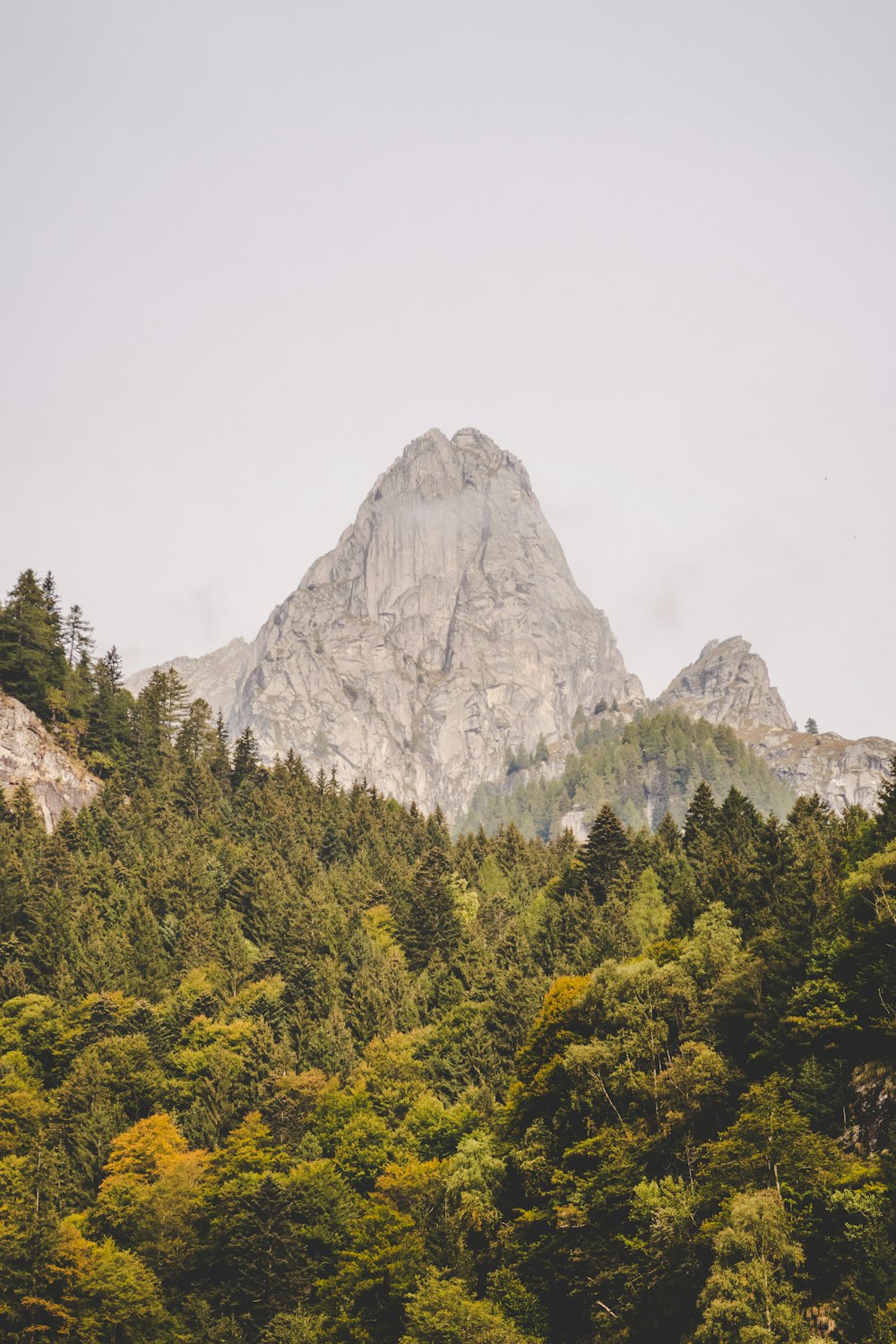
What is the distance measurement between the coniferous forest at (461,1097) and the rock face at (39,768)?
18647mm

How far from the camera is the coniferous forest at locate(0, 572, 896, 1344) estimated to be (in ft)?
152

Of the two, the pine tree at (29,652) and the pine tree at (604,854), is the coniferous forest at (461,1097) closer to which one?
the pine tree at (604,854)

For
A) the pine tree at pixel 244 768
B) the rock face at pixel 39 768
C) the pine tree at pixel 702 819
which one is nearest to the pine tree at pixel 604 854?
the pine tree at pixel 702 819

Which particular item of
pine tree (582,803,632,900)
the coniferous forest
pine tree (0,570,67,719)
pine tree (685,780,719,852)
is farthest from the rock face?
pine tree (685,780,719,852)

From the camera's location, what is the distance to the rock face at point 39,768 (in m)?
124

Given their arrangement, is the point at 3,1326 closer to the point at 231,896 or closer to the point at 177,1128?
the point at 177,1128

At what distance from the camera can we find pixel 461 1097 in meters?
69.1

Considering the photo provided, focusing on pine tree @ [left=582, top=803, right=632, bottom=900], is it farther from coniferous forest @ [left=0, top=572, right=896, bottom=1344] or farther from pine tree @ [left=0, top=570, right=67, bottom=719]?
pine tree @ [left=0, top=570, right=67, bottom=719]

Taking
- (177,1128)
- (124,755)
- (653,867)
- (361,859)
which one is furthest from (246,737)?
(177,1128)

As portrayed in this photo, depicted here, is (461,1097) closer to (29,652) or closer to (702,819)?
(702,819)

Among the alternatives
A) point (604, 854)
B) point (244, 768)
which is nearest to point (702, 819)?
point (604, 854)

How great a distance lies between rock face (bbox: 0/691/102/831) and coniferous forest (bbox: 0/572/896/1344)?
61.2 feet

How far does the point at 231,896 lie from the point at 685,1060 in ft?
193

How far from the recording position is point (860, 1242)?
39562 mm
